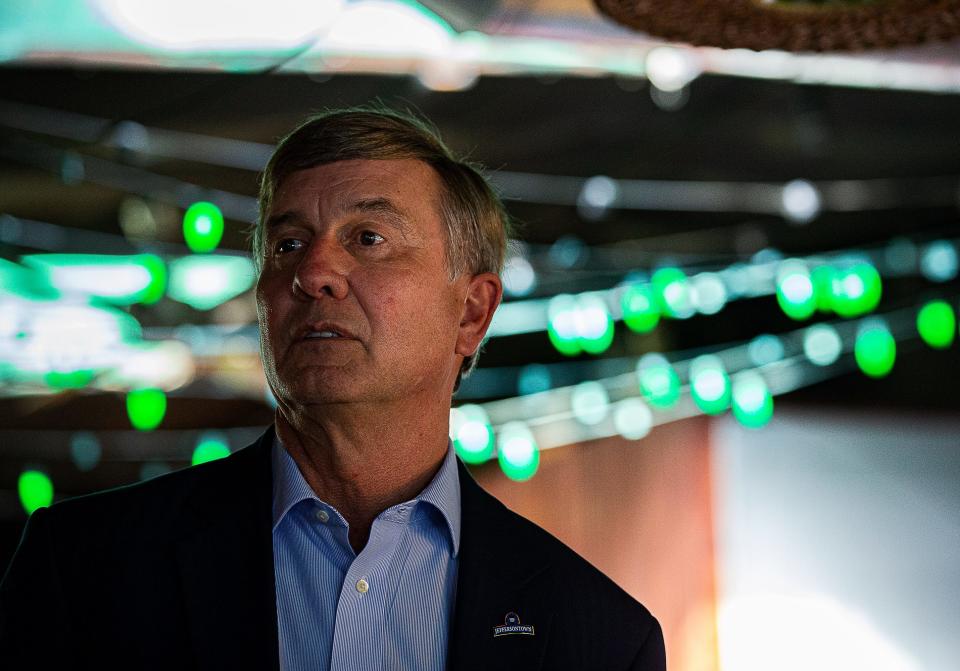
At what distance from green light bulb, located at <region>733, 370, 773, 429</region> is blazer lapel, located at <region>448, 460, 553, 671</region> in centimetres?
449

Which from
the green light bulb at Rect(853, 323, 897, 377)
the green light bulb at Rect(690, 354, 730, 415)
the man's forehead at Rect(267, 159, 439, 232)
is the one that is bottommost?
the man's forehead at Rect(267, 159, 439, 232)

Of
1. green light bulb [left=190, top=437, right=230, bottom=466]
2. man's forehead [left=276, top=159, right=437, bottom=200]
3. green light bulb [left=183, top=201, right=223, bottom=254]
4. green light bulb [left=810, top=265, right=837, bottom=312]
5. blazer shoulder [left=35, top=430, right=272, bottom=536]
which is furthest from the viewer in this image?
green light bulb [left=810, top=265, right=837, bottom=312]

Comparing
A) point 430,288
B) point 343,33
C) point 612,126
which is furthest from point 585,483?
point 430,288

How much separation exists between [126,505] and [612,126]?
338cm

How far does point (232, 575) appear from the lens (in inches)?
50.2

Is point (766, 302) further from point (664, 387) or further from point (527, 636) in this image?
point (527, 636)

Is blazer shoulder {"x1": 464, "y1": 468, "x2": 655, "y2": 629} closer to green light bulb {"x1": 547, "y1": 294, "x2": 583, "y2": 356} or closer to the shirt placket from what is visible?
the shirt placket

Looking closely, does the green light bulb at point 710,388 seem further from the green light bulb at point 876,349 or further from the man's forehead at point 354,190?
the man's forehead at point 354,190

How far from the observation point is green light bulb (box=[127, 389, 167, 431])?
506 cm

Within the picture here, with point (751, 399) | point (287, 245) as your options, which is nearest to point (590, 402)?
point (751, 399)

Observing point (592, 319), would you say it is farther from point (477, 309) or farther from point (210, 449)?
point (477, 309)

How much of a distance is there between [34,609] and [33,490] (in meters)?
4.05

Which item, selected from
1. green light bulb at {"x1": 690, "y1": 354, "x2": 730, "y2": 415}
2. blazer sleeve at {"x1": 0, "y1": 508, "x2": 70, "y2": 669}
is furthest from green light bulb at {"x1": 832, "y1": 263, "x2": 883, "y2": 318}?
blazer sleeve at {"x1": 0, "y1": 508, "x2": 70, "y2": 669}

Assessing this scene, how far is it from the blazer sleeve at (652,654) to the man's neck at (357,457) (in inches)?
14.0
